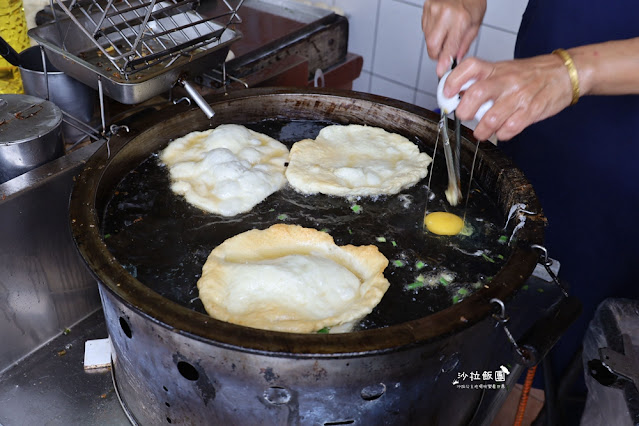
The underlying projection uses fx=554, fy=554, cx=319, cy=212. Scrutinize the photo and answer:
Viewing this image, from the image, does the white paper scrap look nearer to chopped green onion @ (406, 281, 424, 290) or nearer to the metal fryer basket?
the metal fryer basket

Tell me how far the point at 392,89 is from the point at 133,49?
243 centimetres

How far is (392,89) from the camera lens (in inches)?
156

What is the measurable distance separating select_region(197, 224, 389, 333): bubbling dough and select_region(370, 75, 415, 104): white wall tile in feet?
7.67

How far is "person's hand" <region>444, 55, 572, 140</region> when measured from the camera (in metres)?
1.59

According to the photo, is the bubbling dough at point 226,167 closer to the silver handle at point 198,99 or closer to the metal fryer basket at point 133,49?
the silver handle at point 198,99

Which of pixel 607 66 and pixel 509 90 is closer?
pixel 509 90

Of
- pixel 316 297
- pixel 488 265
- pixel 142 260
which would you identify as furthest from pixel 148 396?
pixel 488 265

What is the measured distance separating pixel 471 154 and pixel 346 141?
499 millimetres

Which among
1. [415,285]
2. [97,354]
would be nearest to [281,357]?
[415,285]

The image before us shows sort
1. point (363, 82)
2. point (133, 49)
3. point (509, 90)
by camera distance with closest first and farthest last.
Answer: point (509, 90), point (133, 49), point (363, 82)

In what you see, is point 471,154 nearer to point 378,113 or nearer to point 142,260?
point 378,113

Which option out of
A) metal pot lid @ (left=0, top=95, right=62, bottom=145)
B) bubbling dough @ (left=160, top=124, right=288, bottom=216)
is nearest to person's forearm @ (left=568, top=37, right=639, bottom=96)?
bubbling dough @ (left=160, top=124, right=288, bottom=216)

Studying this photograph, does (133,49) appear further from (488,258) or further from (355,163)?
(488,258)

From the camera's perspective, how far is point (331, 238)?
71.3 inches
